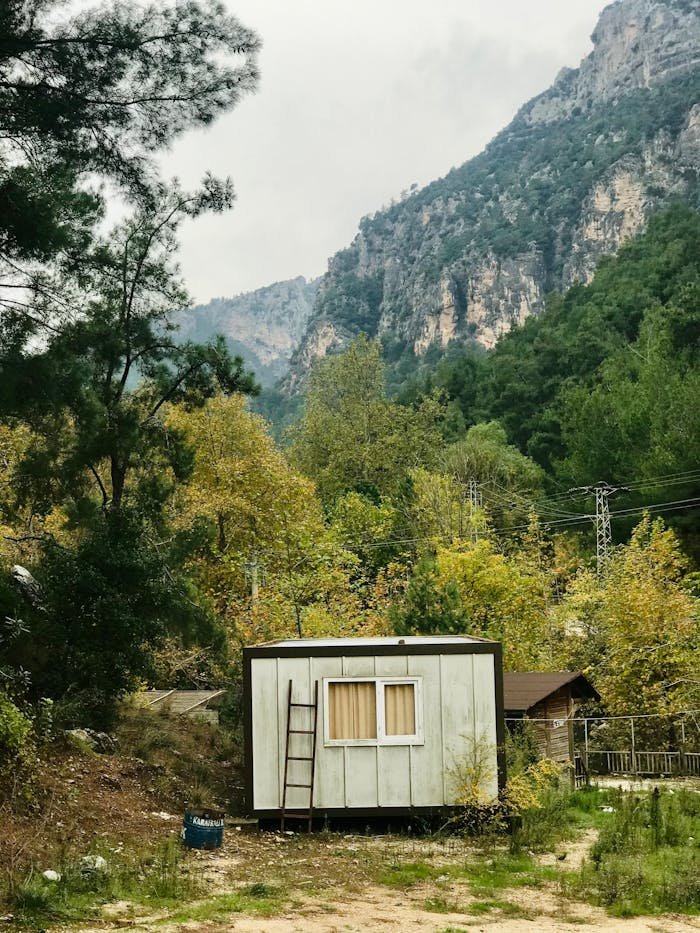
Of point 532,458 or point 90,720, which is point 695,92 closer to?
point 532,458

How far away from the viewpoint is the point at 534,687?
20.0 meters

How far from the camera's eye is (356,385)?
5503 centimetres

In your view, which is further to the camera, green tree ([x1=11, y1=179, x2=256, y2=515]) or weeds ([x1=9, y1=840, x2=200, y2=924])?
green tree ([x1=11, y1=179, x2=256, y2=515])

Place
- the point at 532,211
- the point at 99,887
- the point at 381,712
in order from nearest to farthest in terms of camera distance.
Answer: the point at 99,887 < the point at 381,712 < the point at 532,211

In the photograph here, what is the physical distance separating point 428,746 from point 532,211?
5013 inches

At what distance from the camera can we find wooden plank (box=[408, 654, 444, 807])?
13.2 metres

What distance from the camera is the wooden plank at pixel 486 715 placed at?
13.2 m

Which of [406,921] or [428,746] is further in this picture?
[428,746]

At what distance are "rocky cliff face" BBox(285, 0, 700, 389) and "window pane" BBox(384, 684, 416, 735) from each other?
335 ft

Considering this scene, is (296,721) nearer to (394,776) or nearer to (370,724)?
(370,724)

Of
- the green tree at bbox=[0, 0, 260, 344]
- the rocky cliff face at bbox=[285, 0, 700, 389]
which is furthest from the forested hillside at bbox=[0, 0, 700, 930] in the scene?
the rocky cliff face at bbox=[285, 0, 700, 389]

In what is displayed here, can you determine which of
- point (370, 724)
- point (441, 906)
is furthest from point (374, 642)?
point (441, 906)

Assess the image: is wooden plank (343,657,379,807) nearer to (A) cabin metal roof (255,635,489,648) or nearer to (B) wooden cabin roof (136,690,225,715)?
(A) cabin metal roof (255,635,489,648)

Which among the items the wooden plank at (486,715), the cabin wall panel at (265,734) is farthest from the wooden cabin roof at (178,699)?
the wooden plank at (486,715)
